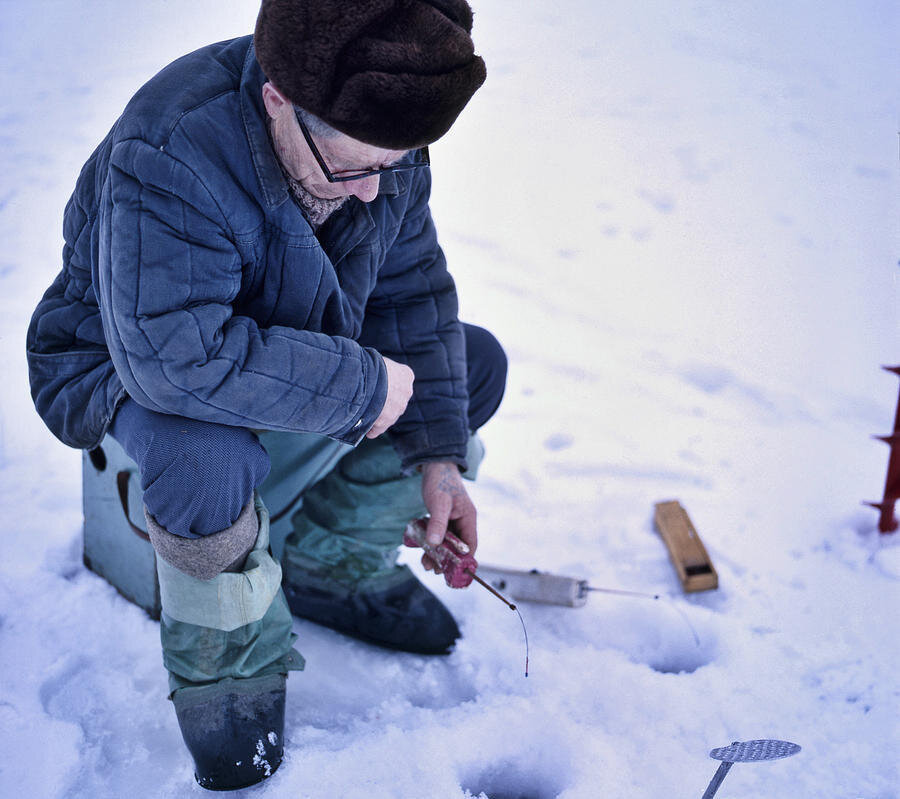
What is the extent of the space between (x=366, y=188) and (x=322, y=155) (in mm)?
99

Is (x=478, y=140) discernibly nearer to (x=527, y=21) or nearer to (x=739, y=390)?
(x=527, y=21)

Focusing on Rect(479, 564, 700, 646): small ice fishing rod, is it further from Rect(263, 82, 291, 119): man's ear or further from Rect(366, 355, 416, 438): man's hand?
Rect(263, 82, 291, 119): man's ear

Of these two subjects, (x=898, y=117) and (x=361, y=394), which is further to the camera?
(x=898, y=117)

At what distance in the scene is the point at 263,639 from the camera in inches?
58.6

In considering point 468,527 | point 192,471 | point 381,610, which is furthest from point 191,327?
point 381,610

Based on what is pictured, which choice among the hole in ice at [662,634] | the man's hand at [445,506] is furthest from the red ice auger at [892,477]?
the man's hand at [445,506]

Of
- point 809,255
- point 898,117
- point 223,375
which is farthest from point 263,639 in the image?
point 898,117

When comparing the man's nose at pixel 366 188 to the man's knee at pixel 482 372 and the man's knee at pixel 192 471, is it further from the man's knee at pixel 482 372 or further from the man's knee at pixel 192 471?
the man's knee at pixel 482 372

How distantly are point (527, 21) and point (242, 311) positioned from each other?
A: 9.62 ft

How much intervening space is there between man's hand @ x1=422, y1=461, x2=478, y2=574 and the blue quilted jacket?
26 cm

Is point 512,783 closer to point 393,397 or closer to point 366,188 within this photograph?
point 393,397

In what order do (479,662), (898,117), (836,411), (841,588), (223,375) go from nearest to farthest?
(223,375)
(479,662)
(841,588)
(836,411)
(898,117)

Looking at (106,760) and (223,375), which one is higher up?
(223,375)

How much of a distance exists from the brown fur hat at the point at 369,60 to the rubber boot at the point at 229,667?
0.65 metres
